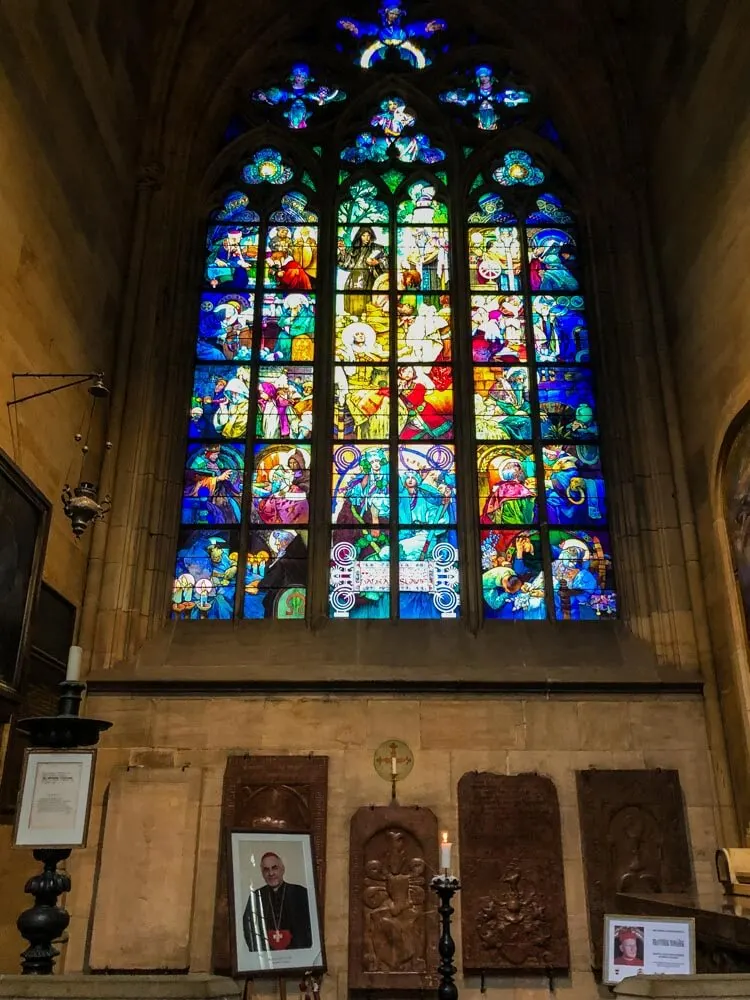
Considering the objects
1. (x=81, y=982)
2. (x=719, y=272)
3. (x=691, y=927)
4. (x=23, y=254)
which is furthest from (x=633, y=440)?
(x=81, y=982)

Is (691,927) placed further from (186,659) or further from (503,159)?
(503,159)

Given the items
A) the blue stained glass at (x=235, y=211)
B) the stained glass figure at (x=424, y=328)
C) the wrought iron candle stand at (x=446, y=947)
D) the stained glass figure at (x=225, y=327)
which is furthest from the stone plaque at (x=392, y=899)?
the blue stained glass at (x=235, y=211)

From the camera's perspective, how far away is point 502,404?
29.2 feet

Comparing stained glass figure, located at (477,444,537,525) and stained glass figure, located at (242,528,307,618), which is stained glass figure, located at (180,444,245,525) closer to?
stained glass figure, located at (242,528,307,618)

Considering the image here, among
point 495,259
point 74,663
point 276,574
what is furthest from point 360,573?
point 74,663

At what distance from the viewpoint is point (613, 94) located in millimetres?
10078

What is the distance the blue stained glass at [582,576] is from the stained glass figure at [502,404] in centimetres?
115

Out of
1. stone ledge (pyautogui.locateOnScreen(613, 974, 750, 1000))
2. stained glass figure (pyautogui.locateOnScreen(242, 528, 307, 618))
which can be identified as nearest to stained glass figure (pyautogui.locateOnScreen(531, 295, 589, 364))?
stained glass figure (pyautogui.locateOnScreen(242, 528, 307, 618))

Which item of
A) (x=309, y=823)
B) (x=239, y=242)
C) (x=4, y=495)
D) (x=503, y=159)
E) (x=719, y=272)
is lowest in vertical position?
(x=309, y=823)

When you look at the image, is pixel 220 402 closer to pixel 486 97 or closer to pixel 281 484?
pixel 281 484

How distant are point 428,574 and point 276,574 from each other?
1376 mm

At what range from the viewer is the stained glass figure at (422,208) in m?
9.92

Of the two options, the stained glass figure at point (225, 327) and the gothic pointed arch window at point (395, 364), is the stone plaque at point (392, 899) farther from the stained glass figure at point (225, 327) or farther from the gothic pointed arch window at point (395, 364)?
the stained glass figure at point (225, 327)

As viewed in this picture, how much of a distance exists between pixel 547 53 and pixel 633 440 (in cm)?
514
